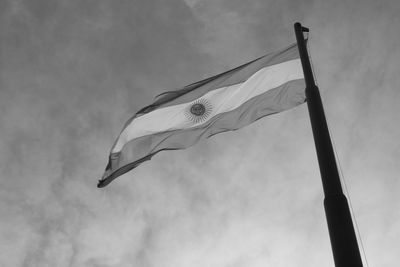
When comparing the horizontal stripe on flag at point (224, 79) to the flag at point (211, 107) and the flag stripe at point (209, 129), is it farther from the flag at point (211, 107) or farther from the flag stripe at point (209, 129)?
the flag stripe at point (209, 129)

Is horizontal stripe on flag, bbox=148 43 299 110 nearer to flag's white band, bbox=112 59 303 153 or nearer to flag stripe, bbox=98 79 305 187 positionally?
flag's white band, bbox=112 59 303 153

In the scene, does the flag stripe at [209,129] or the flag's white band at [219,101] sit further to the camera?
the flag's white band at [219,101]

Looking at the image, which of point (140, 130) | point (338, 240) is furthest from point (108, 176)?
point (338, 240)

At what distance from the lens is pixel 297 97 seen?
943 cm

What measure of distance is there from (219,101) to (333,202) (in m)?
5.92

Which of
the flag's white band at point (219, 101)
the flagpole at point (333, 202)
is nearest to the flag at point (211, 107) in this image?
the flag's white band at point (219, 101)

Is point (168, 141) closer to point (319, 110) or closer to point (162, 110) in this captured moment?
point (162, 110)

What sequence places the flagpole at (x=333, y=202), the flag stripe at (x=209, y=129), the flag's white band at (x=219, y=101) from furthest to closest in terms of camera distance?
1. the flag's white band at (x=219, y=101)
2. the flag stripe at (x=209, y=129)
3. the flagpole at (x=333, y=202)

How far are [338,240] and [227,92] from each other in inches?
247

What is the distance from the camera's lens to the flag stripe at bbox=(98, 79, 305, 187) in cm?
953

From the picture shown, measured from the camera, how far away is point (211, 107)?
34.5 ft

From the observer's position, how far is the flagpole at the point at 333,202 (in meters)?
4.34

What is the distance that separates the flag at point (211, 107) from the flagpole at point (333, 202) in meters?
3.58

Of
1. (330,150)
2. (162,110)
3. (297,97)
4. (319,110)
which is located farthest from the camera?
(162,110)
